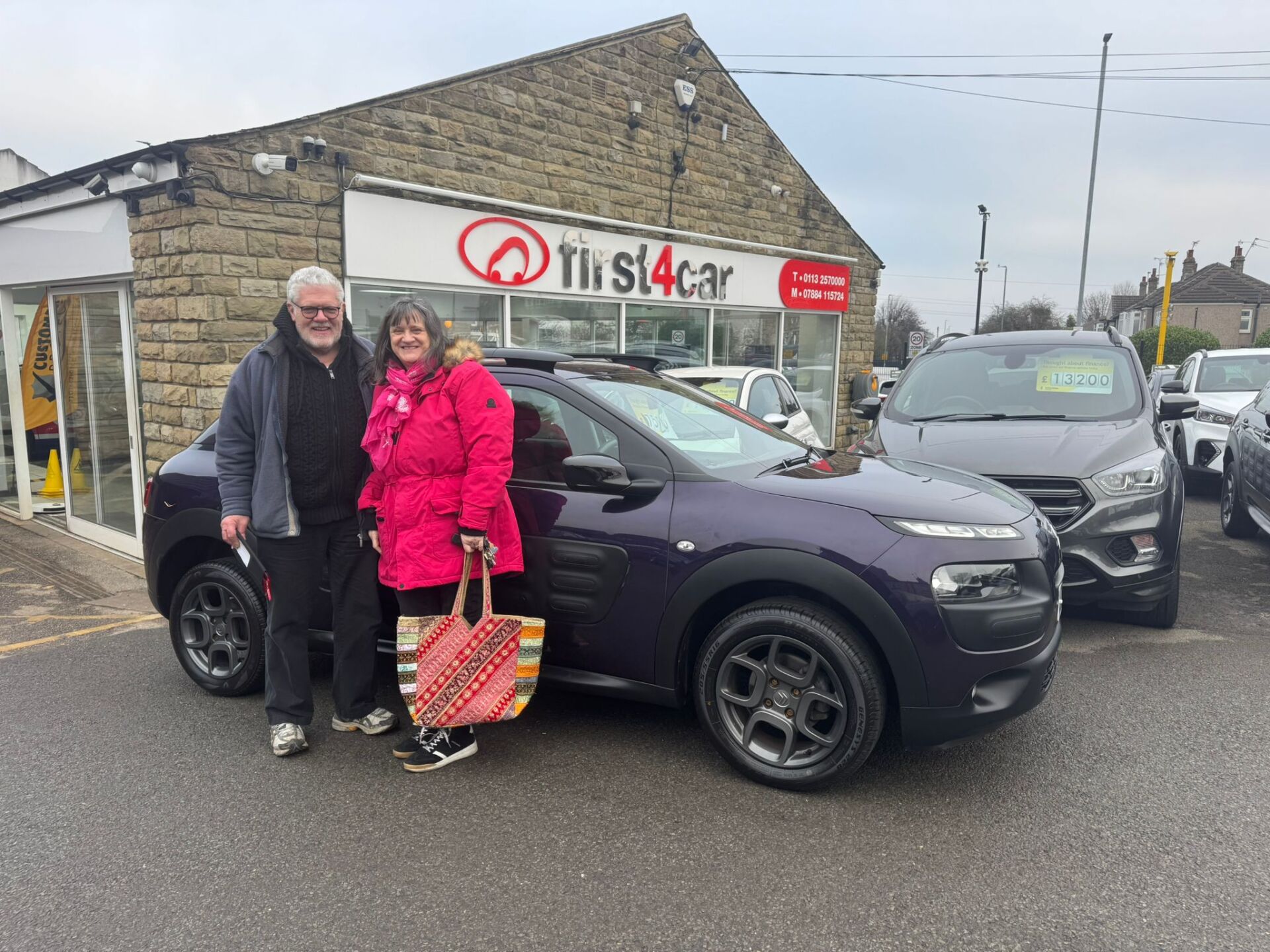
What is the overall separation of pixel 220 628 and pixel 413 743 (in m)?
1.38

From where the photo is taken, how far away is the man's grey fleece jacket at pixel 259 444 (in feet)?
11.7

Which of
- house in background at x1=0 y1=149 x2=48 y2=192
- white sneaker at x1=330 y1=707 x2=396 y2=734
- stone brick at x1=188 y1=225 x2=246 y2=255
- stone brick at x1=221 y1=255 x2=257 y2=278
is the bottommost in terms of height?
white sneaker at x1=330 y1=707 x2=396 y2=734

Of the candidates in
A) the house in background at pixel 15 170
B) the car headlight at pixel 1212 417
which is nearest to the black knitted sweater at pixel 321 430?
the car headlight at pixel 1212 417

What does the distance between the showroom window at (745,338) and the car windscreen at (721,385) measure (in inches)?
165

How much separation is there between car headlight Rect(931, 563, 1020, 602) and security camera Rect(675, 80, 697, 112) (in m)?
9.18

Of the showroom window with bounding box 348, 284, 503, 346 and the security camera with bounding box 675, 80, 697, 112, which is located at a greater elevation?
the security camera with bounding box 675, 80, 697, 112

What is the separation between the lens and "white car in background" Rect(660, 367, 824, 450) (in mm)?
7605

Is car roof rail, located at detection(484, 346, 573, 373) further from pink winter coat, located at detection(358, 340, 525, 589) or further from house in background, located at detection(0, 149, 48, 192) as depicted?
house in background, located at detection(0, 149, 48, 192)

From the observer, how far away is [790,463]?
3.88 meters

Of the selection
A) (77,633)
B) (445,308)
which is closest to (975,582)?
(77,633)

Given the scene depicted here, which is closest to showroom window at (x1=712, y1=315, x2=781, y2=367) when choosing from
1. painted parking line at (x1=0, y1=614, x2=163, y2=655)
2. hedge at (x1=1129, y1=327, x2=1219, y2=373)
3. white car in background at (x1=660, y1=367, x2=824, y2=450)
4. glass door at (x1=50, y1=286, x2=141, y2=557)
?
white car in background at (x1=660, y1=367, x2=824, y2=450)

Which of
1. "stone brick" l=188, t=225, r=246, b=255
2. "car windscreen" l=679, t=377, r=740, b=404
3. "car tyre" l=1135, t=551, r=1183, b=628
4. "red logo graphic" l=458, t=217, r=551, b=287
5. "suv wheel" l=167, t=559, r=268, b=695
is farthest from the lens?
"red logo graphic" l=458, t=217, r=551, b=287

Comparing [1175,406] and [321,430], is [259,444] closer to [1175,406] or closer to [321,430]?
[321,430]

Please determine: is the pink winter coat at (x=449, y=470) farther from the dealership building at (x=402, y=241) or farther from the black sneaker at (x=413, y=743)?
the dealership building at (x=402, y=241)
